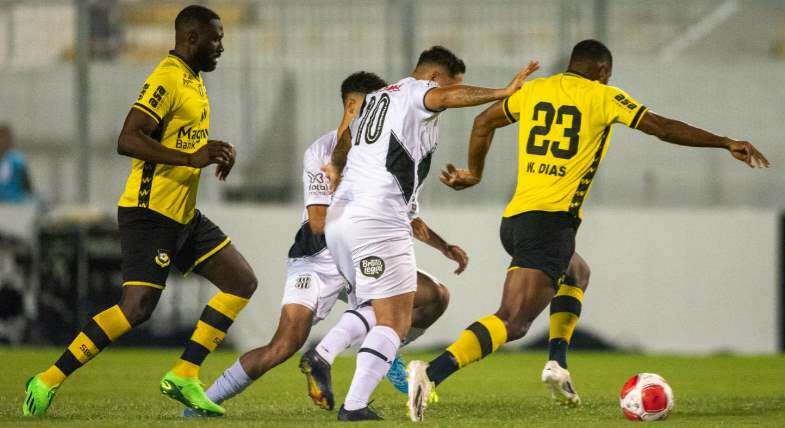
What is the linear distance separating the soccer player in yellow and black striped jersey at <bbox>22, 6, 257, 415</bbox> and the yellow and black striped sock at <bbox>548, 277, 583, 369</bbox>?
1.90 m

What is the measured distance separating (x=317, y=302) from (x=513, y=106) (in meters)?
1.66

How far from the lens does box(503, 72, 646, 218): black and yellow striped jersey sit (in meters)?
7.43

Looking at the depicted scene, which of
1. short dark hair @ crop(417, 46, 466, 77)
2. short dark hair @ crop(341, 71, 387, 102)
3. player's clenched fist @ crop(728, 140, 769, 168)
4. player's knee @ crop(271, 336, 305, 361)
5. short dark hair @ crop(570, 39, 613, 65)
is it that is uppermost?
short dark hair @ crop(570, 39, 613, 65)

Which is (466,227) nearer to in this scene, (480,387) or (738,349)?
(738,349)

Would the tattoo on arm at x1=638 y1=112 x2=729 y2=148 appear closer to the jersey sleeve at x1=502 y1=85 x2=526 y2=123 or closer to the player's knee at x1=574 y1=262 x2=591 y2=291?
the jersey sleeve at x1=502 y1=85 x2=526 y2=123

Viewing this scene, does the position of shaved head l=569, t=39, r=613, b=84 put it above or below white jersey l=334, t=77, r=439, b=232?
above

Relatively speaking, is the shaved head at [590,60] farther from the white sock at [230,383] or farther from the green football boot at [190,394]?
the green football boot at [190,394]

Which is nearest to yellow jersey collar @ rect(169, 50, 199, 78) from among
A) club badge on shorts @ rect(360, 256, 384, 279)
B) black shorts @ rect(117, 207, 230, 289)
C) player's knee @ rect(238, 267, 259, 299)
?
black shorts @ rect(117, 207, 230, 289)

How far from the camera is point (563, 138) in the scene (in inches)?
294

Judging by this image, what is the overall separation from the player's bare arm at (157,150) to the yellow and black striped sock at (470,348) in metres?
1.61

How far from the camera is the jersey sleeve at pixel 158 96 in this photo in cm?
727

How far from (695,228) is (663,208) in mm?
391

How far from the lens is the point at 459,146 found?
1354 cm

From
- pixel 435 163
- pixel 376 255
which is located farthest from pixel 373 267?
pixel 435 163
